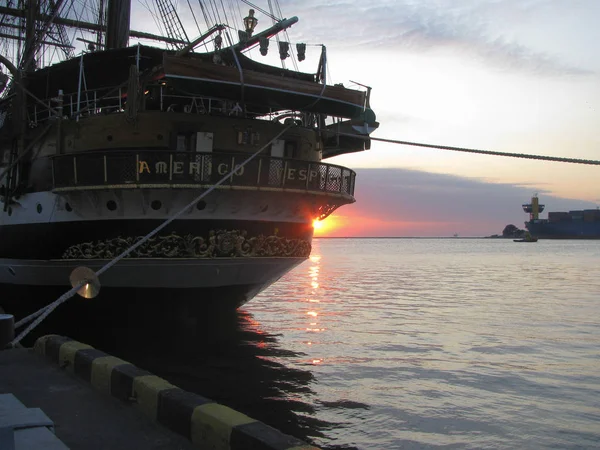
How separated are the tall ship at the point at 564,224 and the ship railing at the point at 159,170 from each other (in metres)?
182

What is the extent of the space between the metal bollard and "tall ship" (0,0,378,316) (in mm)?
4074

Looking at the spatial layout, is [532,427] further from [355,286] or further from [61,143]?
[355,286]

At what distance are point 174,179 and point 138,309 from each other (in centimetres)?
336

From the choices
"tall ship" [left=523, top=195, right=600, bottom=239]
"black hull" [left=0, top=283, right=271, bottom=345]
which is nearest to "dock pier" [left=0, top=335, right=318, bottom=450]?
"black hull" [left=0, top=283, right=271, bottom=345]

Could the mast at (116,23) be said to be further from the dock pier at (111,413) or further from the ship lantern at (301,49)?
the dock pier at (111,413)

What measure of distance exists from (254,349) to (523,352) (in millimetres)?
6617

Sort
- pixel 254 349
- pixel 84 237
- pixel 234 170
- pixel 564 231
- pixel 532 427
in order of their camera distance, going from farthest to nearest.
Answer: pixel 564 231
pixel 254 349
pixel 84 237
pixel 234 170
pixel 532 427

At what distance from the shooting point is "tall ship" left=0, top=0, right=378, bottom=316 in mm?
12305

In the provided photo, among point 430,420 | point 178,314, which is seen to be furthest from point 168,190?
point 430,420

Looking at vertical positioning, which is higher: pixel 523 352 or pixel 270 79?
pixel 270 79

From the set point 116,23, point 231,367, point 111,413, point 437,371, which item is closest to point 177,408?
point 111,413

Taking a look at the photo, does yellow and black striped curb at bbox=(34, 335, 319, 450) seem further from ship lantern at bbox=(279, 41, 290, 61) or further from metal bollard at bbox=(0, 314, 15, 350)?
ship lantern at bbox=(279, 41, 290, 61)

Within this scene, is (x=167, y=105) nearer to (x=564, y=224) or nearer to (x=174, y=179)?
(x=174, y=179)

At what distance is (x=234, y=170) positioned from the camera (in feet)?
38.5
